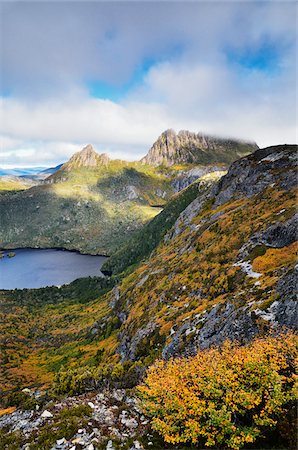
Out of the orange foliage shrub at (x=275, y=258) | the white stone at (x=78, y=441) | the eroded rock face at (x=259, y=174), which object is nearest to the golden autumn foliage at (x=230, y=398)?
the white stone at (x=78, y=441)

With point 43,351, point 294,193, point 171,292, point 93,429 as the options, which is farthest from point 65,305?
point 93,429

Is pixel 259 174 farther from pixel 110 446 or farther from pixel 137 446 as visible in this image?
pixel 110 446

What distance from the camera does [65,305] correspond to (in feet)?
607

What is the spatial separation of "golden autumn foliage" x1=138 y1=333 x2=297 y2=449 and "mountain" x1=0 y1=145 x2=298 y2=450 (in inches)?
4.2

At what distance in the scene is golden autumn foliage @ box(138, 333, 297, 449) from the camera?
1527cm

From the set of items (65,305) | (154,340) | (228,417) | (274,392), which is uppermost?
(274,392)

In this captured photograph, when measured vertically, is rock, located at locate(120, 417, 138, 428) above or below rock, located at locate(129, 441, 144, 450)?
below

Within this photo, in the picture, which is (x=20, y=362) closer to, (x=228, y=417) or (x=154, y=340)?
(x=154, y=340)

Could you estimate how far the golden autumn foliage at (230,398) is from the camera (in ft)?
50.1

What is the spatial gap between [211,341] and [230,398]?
1566 cm

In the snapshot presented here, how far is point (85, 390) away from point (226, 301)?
65.9ft

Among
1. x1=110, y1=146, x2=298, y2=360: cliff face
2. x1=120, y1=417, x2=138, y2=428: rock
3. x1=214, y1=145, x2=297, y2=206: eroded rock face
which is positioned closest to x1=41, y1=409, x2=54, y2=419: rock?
x1=120, y1=417, x2=138, y2=428: rock

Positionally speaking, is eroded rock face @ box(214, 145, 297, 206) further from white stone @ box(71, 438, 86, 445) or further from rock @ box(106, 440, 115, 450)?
white stone @ box(71, 438, 86, 445)

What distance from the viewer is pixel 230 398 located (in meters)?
15.8
